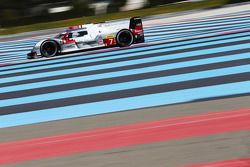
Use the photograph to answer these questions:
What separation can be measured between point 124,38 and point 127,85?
4.92 metres

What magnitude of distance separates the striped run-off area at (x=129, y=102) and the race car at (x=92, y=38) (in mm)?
265

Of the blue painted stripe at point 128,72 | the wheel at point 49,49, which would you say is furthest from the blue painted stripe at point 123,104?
the wheel at point 49,49

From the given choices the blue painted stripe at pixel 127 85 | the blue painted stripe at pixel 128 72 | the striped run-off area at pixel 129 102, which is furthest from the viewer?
the blue painted stripe at pixel 128 72

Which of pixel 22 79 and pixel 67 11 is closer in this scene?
pixel 22 79

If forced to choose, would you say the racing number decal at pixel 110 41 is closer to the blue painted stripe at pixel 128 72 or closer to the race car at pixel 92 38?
the race car at pixel 92 38

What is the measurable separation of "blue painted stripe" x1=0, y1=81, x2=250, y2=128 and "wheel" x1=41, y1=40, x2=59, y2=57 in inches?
234

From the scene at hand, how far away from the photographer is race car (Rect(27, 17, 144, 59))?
1256 centimetres

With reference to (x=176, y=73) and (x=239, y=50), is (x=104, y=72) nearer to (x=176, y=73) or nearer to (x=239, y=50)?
(x=176, y=73)

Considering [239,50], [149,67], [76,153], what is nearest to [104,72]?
[149,67]

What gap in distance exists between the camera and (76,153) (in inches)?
188

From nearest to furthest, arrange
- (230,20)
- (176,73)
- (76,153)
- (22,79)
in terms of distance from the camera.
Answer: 1. (76,153)
2. (176,73)
3. (22,79)
4. (230,20)

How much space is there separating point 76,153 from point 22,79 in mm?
6245

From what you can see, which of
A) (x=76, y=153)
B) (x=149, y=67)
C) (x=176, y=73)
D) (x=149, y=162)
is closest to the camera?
(x=149, y=162)

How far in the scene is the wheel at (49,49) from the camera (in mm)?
12922
